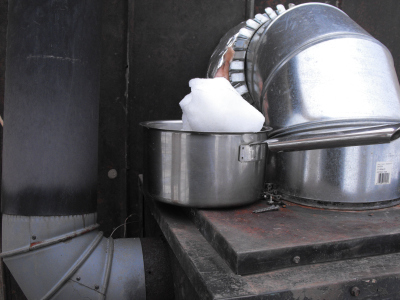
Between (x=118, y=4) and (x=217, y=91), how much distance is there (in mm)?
957

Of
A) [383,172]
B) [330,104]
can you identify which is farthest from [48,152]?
[383,172]

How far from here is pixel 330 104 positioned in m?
0.94

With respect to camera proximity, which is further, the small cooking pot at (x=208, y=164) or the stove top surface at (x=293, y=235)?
the small cooking pot at (x=208, y=164)

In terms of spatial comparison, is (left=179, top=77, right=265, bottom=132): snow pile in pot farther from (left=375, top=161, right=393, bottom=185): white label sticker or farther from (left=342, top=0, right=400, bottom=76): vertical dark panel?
(left=342, top=0, right=400, bottom=76): vertical dark panel

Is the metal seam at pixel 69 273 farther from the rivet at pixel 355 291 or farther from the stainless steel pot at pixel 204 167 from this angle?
the rivet at pixel 355 291

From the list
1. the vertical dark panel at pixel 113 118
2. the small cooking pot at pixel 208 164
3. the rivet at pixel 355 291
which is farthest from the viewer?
the vertical dark panel at pixel 113 118

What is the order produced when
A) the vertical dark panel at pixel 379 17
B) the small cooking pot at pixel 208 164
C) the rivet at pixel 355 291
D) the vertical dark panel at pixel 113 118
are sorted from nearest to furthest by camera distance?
the rivet at pixel 355 291, the small cooking pot at pixel 208 164, the vertical dark panel at pixel 113 118, the vertical dark panel at pixel 379 17

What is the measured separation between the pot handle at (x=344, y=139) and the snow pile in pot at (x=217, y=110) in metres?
0.11

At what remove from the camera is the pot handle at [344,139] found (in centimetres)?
70

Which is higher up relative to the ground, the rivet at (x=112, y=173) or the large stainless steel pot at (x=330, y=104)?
the large stainless steel pot at (x=330, y=104)

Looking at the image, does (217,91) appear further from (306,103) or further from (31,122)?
(31,122)

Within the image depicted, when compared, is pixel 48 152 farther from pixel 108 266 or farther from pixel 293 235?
pixel 293 235

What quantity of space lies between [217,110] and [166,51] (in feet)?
2.92

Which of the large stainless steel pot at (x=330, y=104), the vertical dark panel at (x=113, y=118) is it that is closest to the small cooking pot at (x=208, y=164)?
the large stainless steel pot at (x=330, y=104)
